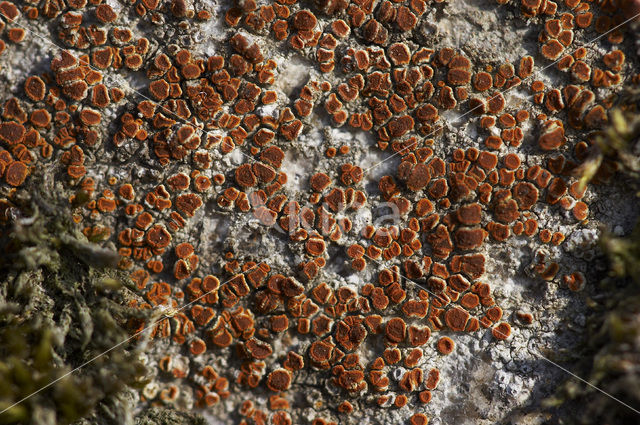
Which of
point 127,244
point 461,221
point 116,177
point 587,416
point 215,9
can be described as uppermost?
point 215,9

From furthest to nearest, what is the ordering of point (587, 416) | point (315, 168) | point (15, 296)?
point (315, 168) → point (15, 296) → point (587, 416)

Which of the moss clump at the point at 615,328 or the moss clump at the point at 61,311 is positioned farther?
the moss clump at the point at 61,311

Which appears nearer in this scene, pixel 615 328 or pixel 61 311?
pixel 615 328

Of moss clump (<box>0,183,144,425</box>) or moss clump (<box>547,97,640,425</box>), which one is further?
moss clump (<box>0,183,144,425</box>)

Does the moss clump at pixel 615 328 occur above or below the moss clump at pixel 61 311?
above

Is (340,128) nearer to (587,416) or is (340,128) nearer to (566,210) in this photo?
(566,210)

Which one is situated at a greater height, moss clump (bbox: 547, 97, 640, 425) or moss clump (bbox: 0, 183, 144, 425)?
moss clump (bbox: 547, 97, 640, 425)

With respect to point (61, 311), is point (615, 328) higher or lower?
higher

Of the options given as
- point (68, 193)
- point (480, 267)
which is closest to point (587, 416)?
point (480, 267)
